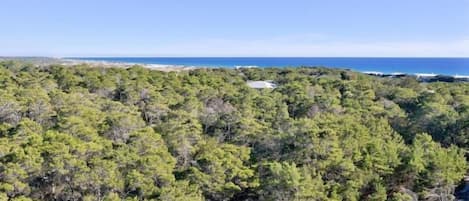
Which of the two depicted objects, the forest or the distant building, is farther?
the distant building

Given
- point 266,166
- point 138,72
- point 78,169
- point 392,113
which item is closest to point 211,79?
point 138,72

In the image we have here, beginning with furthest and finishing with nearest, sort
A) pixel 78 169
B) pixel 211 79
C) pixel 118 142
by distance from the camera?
1. pixel 211 79
2. pixel 118 142
3. pixel 78 169

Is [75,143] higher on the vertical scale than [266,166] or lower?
higher

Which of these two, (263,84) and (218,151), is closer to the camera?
(218,151)

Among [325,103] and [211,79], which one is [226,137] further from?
[211,79]

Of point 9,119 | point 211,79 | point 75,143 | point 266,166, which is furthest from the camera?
point 211,79

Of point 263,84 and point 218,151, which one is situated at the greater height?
point 263,84

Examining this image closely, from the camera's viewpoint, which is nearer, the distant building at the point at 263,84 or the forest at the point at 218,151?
the forest at the point at 218,151

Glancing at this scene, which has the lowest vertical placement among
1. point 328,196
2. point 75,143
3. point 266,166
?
point 328,196
